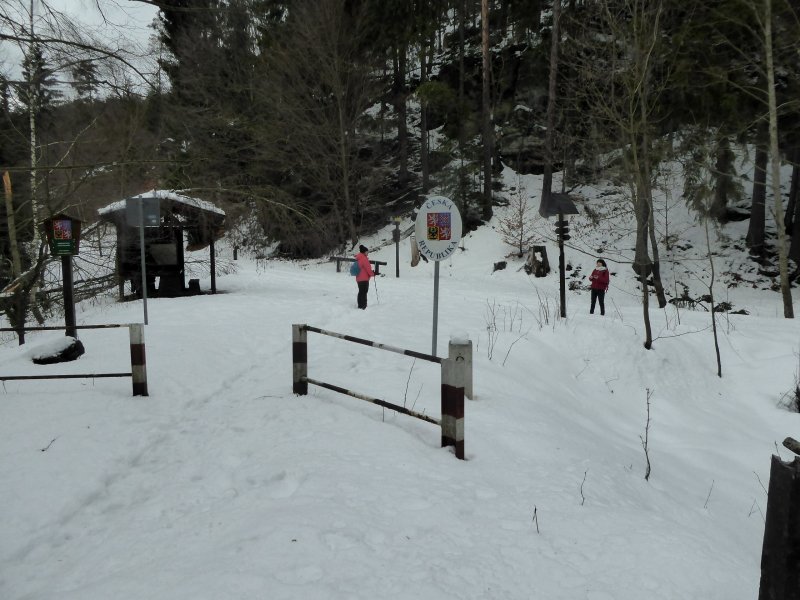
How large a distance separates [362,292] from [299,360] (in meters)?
6.45

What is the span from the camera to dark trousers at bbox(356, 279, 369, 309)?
12.4 metres

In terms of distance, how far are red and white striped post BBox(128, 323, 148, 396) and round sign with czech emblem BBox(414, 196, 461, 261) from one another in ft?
11.5

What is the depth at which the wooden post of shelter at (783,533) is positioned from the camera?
1872 mm

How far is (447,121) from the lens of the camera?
94.9ft

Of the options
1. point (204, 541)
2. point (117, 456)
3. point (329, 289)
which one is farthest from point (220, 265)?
point (204, 541)

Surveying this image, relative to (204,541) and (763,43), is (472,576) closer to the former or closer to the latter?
→ (204,541)

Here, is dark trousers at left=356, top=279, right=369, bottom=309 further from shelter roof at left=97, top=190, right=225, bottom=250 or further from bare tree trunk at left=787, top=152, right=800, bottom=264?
→ bare tree trunk at left=787, top=152, right=800, bottom=264

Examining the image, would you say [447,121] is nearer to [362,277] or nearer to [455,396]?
[362,277]

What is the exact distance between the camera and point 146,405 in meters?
5.94

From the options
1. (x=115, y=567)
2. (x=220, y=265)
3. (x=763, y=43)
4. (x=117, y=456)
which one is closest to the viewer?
(x=115, y=567)

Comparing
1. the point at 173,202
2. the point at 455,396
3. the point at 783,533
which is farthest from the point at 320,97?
the point at 783,533

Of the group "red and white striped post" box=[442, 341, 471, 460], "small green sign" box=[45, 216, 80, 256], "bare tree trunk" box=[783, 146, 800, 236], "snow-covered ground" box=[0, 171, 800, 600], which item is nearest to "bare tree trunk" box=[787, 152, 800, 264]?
"bare tree trunk" box=[783, 146, 800, 236]

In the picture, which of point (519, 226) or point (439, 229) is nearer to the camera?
point (439, 229)

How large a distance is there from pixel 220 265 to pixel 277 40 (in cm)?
1279
